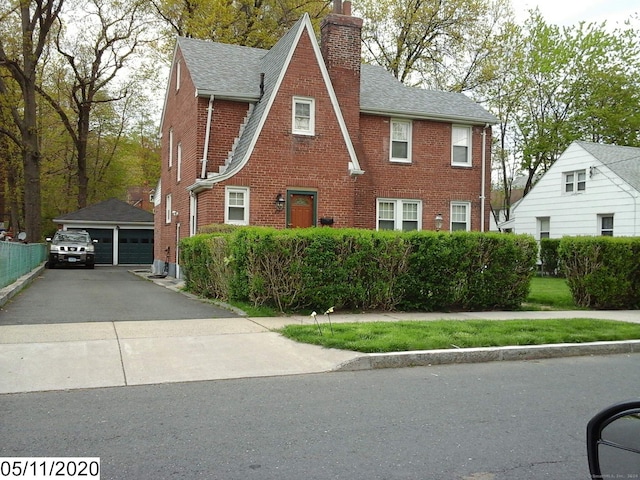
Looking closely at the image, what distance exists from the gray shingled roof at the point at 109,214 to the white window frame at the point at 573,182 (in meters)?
24.6

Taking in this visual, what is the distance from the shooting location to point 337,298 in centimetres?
1115

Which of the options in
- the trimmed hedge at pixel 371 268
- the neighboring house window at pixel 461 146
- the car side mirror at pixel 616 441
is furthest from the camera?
the neighboring house window at pixel 461 146

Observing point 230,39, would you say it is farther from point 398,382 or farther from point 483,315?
point 398,382

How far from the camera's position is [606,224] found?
→ 23.9 m

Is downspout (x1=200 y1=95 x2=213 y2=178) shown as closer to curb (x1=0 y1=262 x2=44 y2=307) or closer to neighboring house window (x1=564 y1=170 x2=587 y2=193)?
curb (x1=0 y1=262 x2=44 y2=307)

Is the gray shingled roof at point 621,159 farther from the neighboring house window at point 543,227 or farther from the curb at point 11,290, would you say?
the curb at point 11,290

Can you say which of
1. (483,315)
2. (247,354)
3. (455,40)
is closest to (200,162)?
(483,315)

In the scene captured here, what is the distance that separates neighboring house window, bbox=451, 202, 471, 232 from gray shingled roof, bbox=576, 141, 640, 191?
241 inches

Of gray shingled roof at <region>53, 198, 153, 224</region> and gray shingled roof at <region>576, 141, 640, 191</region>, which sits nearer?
gray shingled roof at <region>576, 141, 640, 191</region>

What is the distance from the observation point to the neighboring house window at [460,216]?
2303 centimetres

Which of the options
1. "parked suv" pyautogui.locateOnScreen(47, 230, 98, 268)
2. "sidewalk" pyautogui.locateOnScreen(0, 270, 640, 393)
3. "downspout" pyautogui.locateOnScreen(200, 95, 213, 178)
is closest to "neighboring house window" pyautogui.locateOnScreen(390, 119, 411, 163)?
"downspout" pyautogui.locateOnScreen(200, 95, 213, 178)

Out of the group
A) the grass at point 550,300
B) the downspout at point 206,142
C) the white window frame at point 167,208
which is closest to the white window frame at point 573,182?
the grass at point 550,300

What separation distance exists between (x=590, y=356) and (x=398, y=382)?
356 cm

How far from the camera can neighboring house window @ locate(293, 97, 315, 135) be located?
19078 mm
